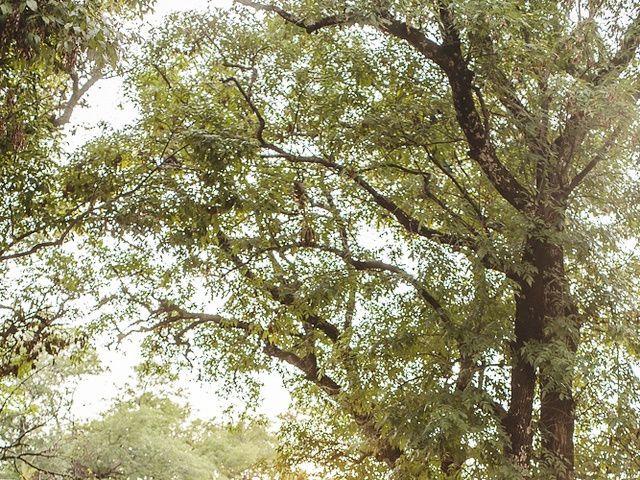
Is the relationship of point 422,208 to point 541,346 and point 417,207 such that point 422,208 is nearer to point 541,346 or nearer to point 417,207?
point 417,207

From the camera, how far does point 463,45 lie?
23.7 ft

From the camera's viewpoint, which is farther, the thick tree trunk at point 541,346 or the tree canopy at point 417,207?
the thick tree trunk at point 541,346

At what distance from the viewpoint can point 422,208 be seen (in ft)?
27.4

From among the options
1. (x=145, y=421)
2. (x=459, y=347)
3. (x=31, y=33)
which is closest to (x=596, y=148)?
(x=459, y=347)

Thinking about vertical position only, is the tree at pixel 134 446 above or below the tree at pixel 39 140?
above

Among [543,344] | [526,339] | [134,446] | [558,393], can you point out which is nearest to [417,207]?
[526,339]

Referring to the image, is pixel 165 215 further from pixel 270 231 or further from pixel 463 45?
pixel 463 45

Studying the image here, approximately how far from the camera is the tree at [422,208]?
6.75 metres

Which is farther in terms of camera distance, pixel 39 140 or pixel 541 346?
pixel 39 140

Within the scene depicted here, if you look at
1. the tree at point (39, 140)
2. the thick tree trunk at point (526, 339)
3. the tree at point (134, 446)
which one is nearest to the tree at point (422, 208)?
the thick tree trunk at point (526, 339)

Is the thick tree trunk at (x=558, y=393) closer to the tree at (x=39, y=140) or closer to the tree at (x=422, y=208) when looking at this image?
the tree at (x=422, y=208)

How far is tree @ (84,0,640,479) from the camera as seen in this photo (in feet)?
22.2

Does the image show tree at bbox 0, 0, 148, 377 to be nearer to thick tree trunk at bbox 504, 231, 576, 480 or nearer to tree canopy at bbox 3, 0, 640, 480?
tree canopy at bbox 3, 0, 640, 480

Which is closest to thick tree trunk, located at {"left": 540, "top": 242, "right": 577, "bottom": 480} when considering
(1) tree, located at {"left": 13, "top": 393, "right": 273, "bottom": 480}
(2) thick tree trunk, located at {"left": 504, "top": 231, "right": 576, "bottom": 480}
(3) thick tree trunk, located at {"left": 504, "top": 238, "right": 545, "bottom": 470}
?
(2) thick tree trunk, located at {"left": 504, "top": 231, "right": 576, "bottom": 480}
